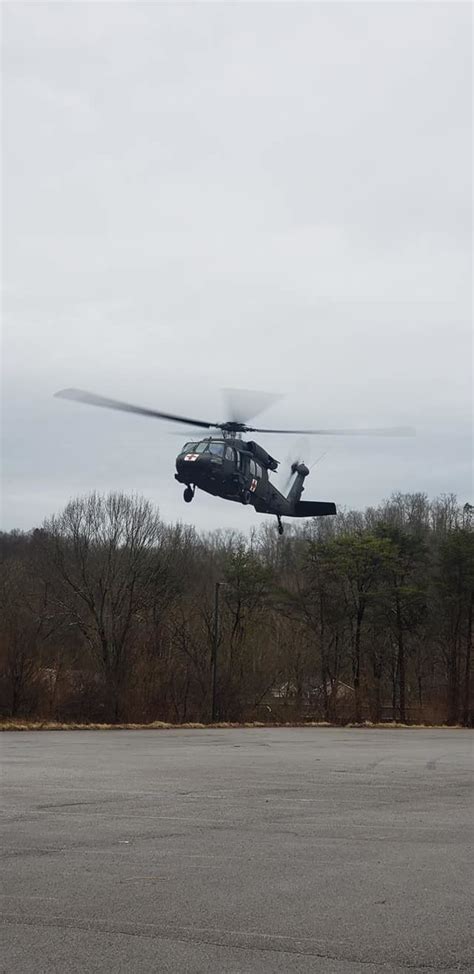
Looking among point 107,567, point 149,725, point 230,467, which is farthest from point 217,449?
point 107,567

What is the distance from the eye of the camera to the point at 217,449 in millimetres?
21938

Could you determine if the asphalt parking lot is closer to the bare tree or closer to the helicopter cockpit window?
the helicopter cockpit window

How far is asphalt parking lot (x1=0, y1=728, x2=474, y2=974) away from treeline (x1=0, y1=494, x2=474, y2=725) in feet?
112

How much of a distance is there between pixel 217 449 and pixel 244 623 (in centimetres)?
4436

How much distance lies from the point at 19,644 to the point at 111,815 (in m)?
36.4

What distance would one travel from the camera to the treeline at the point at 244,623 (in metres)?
55.1

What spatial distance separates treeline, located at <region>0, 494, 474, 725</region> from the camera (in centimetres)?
5512

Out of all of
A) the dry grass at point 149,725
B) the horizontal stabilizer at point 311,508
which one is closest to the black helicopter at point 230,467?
the horizontal stabilizer at point 311,508

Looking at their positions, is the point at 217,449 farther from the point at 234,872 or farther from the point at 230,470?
the point at 234,872

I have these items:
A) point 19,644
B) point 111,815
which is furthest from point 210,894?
point 19,644

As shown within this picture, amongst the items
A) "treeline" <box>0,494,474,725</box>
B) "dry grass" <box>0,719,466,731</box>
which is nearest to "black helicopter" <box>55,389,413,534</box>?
"dry grass" <box>0,719,466,731</box>

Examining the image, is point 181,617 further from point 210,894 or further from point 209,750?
point 210,894

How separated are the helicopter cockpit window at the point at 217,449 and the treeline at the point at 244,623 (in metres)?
29.8

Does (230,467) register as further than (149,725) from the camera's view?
No
